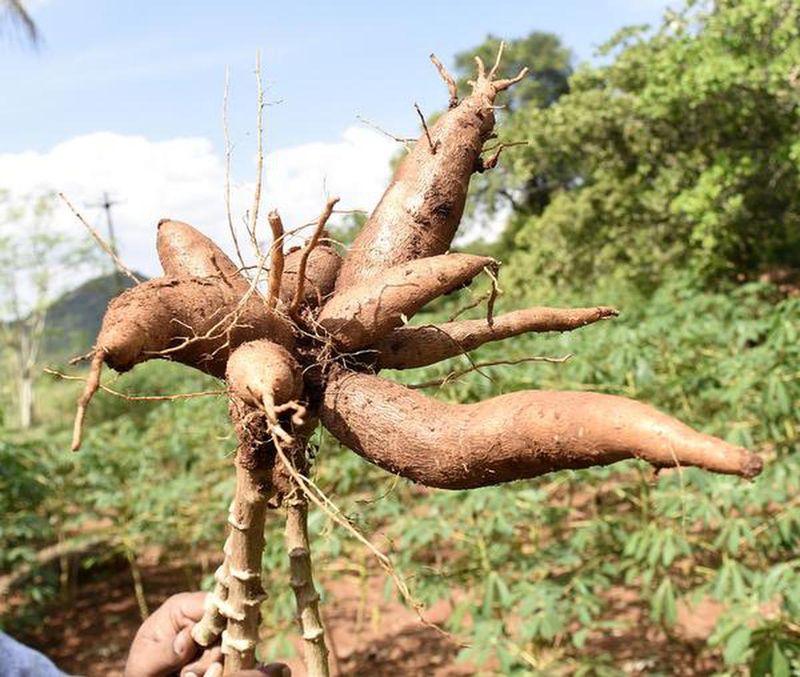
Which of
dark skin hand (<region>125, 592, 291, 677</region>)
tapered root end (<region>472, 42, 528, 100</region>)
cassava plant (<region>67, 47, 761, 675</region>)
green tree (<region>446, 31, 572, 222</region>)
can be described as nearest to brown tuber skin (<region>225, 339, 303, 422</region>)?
cassava plant (<region>67, 47, 761, 675</region>)

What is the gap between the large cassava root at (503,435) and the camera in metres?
1.04

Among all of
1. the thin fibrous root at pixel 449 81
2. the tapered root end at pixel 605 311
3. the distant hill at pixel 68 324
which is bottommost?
the tapered root end at pixel 605 311

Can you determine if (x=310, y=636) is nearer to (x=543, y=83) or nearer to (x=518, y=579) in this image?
(x=518, y=579)

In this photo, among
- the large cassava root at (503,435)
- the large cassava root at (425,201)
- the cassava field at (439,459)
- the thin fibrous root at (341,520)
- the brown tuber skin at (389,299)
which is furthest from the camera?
the large cassava root at (425,201)

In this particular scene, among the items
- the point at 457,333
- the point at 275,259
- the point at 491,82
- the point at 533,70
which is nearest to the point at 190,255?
the point at 275,259

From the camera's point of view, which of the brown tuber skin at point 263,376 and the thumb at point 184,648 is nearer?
the brown tuber skin at point 263,376

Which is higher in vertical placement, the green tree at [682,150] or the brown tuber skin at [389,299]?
the green tree at [682,150]

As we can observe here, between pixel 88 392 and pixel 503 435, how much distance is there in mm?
573

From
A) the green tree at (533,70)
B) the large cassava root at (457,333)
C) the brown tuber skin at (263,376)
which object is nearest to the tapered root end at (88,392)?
the brown tuber skin at (263,376)

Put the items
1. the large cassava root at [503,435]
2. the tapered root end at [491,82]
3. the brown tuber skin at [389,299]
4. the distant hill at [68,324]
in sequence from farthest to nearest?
the distant hill at [68,324] → the tapered root end at [491,82] → the brown tuber skin at [389,299] → the large cassava root at [503,435]

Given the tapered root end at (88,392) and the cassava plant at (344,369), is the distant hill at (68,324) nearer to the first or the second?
the cassava plant at (344,369)

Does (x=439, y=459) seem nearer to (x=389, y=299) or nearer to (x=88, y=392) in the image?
(x=389, y=299)

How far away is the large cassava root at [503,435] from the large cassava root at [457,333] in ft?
0.42

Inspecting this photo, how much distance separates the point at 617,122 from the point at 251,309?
10272 mm
